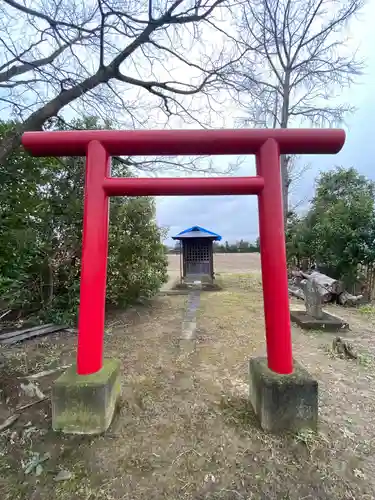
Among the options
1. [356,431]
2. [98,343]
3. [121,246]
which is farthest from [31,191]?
[356,431]

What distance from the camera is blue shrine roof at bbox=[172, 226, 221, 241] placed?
9883 mm

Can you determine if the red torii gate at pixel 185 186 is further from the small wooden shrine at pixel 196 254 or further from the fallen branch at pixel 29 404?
the small wooden shrine at pixel 196 254

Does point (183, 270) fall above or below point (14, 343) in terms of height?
above

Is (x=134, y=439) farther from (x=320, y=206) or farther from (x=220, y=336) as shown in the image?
(x=320, y=206)

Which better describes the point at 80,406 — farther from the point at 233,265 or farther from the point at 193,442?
the point at 233,265

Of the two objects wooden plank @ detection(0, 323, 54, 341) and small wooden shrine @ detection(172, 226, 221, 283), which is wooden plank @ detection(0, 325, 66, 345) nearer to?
wooden plank @ detection(0, 323, 54, 341)

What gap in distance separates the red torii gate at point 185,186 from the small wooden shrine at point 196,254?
757cm

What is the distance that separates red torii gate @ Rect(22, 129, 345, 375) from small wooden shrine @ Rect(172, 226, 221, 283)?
757cm

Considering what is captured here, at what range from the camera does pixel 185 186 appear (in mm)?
2287

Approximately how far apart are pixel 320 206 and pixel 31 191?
8956 mm

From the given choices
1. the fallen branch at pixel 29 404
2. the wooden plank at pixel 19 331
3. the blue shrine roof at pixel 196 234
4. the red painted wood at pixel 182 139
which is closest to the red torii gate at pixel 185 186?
the red painted wood at pixel 182 139

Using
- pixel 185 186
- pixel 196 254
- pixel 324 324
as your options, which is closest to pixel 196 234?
pixel 196 254

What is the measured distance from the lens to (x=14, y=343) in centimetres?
403

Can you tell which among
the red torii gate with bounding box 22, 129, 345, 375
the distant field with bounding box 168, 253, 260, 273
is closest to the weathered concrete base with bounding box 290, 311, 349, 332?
the red torii gate with bounding box 22, 129, 345, 375
